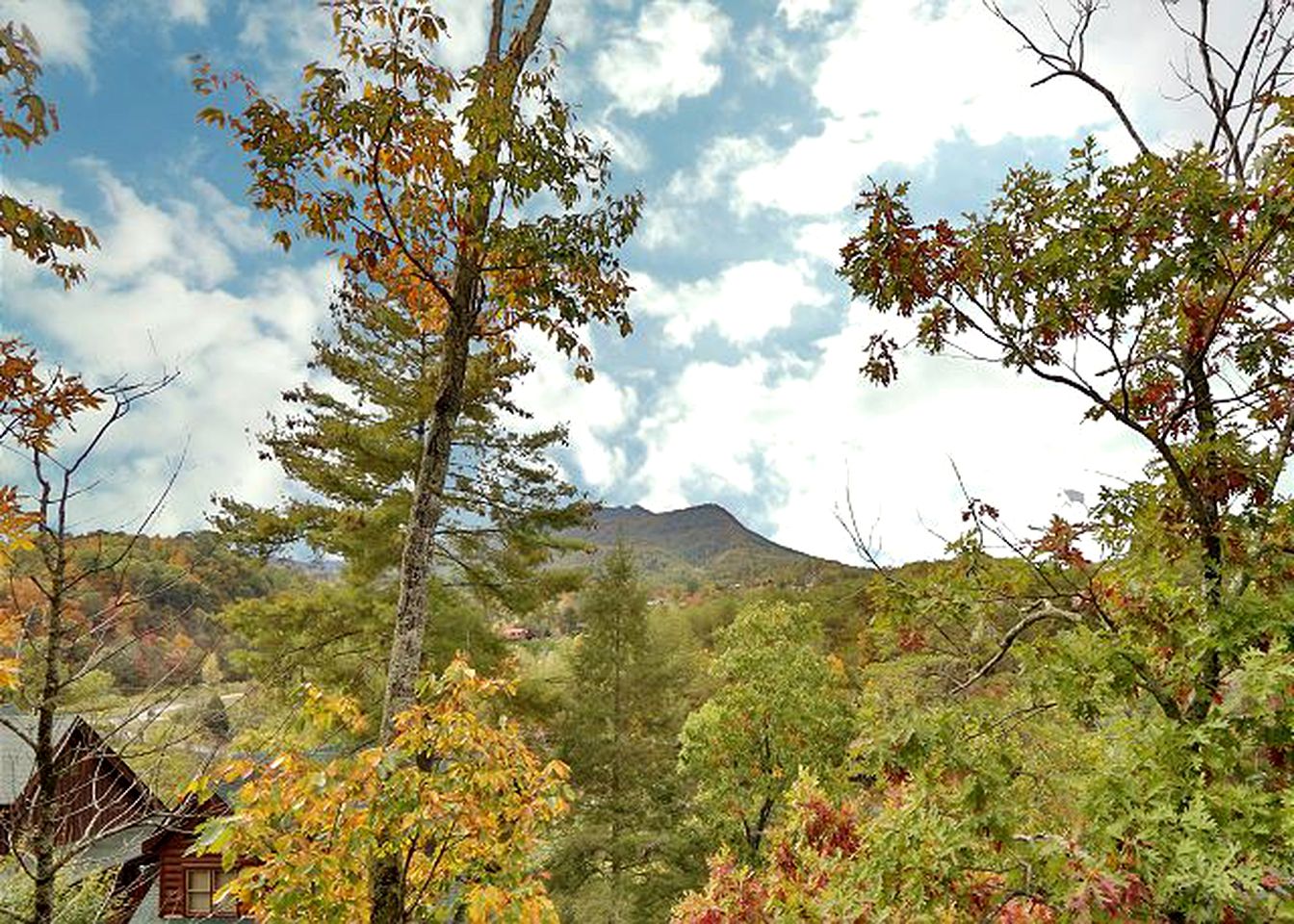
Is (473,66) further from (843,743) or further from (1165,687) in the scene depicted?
(843,743)

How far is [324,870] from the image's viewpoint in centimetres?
417

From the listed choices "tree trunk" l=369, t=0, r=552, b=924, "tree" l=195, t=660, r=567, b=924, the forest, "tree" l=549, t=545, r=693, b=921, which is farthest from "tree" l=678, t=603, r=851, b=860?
"tree" l=195, t=660, r=567, b=924

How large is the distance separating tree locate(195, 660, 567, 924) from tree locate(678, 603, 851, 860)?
45.3 ft

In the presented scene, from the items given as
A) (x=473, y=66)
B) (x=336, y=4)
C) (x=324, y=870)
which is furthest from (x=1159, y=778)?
(x=336, y=4)

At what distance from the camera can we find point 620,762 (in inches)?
748

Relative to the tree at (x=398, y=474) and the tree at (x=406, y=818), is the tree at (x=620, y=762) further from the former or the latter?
the tree at (x=406, y=818)

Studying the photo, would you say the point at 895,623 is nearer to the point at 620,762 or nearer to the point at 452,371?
the point at 452,371

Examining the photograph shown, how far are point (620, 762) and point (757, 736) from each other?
145 inches

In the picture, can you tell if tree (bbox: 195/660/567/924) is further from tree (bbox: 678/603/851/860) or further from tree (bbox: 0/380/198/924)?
tree (bbox: 678/603/851/860)

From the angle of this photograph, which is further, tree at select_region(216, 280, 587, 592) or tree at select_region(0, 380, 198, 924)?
tree at select_region(216, 280, 587, 592)

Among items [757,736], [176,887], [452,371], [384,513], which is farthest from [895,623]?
[176,887]

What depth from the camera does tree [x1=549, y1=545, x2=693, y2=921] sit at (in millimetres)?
17188

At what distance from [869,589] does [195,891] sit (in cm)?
2056

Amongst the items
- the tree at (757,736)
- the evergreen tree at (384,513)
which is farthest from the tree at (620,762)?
the evergreen tree at (384,513)
